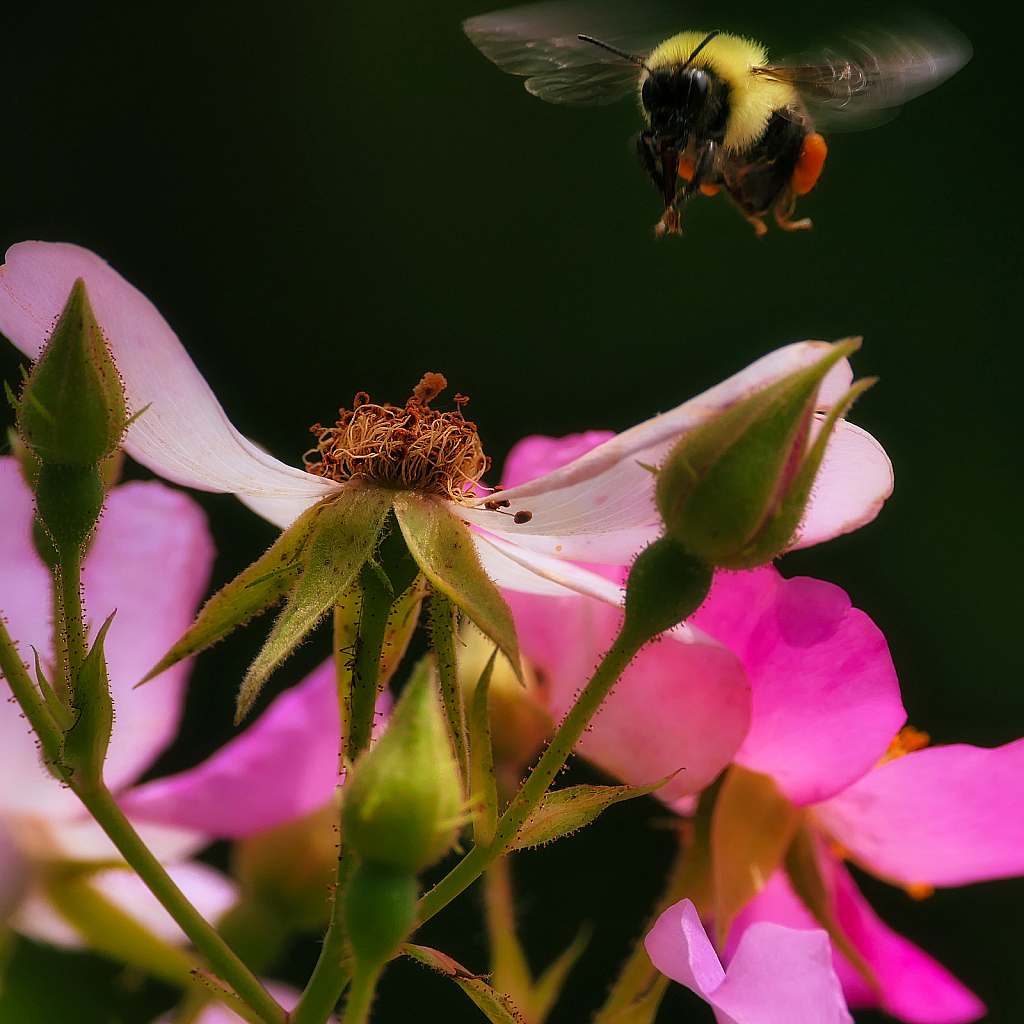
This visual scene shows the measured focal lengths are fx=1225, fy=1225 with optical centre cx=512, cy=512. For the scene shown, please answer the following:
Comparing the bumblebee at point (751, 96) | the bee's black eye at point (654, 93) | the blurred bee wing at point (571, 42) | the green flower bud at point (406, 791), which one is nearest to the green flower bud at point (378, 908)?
the green flower bud at point (406, 791)

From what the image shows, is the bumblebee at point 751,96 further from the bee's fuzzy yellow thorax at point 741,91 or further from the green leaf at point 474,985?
the green leaf at point 474,985

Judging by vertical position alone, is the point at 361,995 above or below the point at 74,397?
below

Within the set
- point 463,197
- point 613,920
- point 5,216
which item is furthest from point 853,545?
point 5,216

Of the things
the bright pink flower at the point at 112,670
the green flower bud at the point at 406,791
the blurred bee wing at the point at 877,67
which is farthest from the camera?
the blurred bee wing at the point at 877,67

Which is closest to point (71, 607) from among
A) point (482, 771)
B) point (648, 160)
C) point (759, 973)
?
point (482, 771)

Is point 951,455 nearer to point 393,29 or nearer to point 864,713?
point 393,29

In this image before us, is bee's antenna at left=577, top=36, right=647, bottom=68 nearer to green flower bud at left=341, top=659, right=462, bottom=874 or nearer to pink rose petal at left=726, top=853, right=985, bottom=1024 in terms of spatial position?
pink rose petal at left=726, top=853, right=985, bottom=1024

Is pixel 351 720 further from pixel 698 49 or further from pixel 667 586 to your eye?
pixel 698 49
